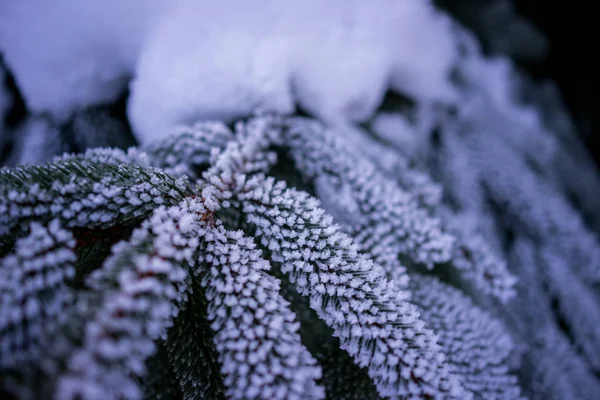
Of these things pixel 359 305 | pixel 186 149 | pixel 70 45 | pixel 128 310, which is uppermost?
pixel 70 45

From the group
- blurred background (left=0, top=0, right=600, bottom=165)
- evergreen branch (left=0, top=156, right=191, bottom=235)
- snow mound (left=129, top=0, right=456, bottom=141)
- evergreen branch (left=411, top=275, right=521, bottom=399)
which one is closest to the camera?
evergreen branch (left=0, top=156, right=191, bottom=235)

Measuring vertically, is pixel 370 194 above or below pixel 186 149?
below

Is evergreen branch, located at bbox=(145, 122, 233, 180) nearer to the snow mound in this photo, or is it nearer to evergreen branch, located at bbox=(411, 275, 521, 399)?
the snow mound

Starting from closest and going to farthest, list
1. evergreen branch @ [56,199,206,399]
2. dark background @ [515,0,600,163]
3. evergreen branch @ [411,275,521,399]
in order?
1. evergreen branch @ [56,199,206,399]
2. evergreen branch @ [411,275,521,399]
3. dark background @ [515,0,600,163]

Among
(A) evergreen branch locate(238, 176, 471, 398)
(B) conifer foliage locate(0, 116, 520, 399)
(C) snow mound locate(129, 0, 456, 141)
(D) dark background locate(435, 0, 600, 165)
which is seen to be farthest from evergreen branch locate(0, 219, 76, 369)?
(D) dark background locate(435, 0, 600, 165)

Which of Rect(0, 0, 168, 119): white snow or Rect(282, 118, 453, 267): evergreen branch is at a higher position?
Rect(0, 0, 168, 119): white snow

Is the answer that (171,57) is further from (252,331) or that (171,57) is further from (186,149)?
(252,331)

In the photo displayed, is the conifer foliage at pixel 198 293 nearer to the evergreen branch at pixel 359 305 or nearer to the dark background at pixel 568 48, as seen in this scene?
the evergreen branch at pixel 359 305

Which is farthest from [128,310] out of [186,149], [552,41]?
[552,41]
